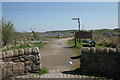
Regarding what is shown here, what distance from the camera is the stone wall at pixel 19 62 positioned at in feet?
21.5

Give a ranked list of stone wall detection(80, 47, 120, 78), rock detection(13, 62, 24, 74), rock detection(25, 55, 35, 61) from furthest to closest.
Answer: rock detection(25, 55, 35, 61), rock detection(13, 62, 24, 74), stone wall detection(80, 47, 120, 78)

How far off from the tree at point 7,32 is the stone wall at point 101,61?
11274 millimetres

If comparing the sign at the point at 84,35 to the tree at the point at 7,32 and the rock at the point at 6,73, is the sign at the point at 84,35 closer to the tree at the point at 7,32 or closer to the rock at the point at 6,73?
the tree at the point at 7,32

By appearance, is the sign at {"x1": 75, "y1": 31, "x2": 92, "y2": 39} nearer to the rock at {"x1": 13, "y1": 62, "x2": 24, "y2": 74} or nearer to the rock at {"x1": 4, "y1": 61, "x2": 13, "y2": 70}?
the rock at {"x1": 13, "y1": 62, "x2": 24, "y2": 74}

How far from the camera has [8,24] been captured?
16.8 meters

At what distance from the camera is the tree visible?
16422mm

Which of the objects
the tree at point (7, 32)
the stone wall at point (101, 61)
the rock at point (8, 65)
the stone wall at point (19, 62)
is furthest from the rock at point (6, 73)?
the tree at point (7, 32)

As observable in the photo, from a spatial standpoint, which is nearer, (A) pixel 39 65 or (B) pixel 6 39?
(A) pixel 39 65

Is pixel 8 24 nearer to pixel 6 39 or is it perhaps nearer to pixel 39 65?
pixel 6 39

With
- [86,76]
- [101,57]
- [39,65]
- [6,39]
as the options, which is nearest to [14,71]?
[39,65]

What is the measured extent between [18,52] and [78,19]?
14.6m

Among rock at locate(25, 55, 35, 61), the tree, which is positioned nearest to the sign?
the tree

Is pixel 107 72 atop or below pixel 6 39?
below

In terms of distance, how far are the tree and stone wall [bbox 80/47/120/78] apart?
37.0ft
